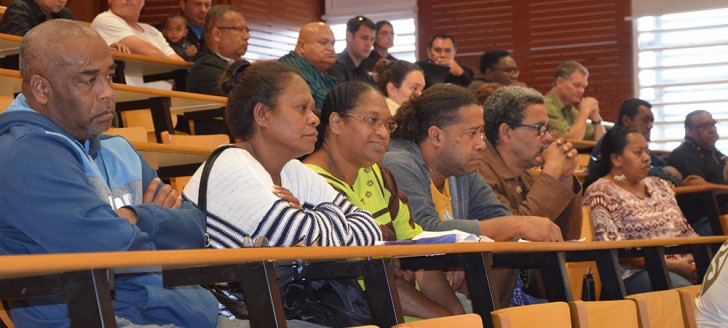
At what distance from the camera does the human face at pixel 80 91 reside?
2.31 m

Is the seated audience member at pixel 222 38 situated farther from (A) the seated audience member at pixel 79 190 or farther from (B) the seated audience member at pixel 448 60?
(A) the seated audience member at pixel 79 190

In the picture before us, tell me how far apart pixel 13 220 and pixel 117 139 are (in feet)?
1.92

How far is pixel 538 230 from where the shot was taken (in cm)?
347

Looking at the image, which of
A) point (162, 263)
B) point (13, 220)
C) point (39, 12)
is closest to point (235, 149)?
point (13, 220)

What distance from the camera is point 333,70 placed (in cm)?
725

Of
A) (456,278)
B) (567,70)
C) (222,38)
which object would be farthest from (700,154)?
(456,278)

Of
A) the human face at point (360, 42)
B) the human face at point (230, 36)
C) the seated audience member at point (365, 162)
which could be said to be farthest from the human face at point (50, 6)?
the seated audience member at point (365, 162)

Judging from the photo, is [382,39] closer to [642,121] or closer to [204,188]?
[642,121]

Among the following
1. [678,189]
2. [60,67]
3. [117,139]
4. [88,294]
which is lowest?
[678,189]

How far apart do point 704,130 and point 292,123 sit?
5741 millimetres

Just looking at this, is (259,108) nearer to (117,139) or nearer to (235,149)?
(235,149)

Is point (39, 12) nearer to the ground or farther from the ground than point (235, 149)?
farther from the ground

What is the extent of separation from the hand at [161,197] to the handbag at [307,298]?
13 centimetres

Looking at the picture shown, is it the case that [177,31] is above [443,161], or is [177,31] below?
above
